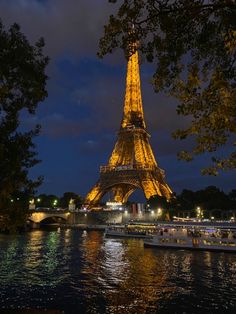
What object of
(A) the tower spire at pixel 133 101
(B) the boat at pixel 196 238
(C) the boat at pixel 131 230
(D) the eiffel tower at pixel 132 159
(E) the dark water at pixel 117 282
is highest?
(A) the tower spire at pixel 133 101

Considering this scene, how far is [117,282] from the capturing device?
2684cm

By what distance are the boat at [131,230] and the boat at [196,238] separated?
12781 millimetres

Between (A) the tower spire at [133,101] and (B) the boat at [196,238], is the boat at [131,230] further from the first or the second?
(A) the tower spire at [133,101]

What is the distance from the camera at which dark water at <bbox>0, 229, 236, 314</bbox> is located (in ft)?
67.8

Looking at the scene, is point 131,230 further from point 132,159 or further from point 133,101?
point 133,101

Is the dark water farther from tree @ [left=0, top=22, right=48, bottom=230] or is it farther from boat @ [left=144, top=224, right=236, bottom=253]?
tree @ [left=0, top=22, right=48, bottom=230]

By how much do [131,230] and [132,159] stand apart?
35.7 meters

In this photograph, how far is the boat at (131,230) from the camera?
224ft

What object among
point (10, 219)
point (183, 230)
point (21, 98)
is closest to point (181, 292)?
point (10, 219)

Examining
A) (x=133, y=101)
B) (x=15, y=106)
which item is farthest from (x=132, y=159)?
(x=15, y=106)

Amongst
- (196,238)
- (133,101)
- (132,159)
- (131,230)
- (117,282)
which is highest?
(133,101)

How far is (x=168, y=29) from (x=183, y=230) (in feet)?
155

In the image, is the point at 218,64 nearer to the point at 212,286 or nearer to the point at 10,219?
the point at 10,219

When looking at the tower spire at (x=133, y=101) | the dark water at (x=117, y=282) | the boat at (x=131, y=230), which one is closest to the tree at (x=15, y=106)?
the dark water at (x=117, y=282)
